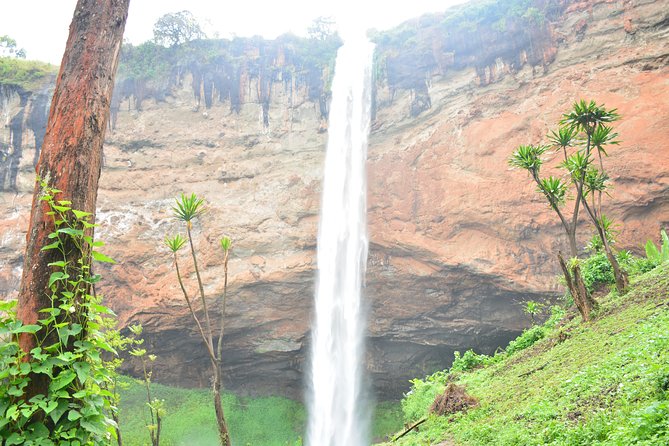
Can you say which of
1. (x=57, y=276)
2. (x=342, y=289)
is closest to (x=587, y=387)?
(x=57, y=276)

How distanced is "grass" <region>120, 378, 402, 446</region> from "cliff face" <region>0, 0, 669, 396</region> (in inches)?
39.5

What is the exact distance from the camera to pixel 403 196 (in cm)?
2002

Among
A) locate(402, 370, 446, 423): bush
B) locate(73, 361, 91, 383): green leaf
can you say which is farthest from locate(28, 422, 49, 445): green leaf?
locate(402, 370, 446, 423): bush

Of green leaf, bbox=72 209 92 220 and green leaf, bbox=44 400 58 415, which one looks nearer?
green leaf, bbox=44 400 58 415

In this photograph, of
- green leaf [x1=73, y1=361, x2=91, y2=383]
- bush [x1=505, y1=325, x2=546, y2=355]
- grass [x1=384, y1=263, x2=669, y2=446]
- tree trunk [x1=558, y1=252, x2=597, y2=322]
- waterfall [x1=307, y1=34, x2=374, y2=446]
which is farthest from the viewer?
waterfall [x1=307, y1=34, x2=374, y2=446]

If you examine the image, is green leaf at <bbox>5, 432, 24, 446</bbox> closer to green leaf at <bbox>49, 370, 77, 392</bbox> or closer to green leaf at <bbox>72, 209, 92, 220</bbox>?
green leaf at <bbox>49, 370, 77, 392</bbox>

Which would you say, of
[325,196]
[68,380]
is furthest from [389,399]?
[68,380]

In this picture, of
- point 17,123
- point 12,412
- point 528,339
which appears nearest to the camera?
point 12,412

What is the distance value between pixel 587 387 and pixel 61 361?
4873 mm

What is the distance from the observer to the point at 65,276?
9.03ft

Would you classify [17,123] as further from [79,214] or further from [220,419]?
[79,214]

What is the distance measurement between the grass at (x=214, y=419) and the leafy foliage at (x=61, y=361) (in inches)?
632

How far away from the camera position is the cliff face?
16.7 m

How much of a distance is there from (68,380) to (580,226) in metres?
16.7
